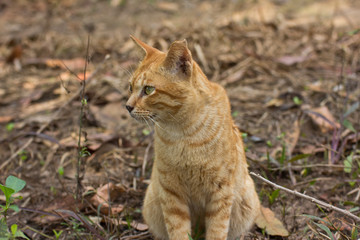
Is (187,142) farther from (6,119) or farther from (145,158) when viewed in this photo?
(6,119)

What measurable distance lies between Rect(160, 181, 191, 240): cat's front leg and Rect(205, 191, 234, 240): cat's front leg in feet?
0.64

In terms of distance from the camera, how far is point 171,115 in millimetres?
2738

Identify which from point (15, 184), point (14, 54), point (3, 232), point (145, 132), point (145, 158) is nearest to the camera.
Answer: point (3, 232)

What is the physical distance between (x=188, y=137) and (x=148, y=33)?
4312 millimetres

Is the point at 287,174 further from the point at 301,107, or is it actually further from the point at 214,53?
the point at 214,53

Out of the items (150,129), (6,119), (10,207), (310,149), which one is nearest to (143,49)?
(150,129)

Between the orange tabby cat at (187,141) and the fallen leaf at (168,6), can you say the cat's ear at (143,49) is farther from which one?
the fallen leaf at (168,6)

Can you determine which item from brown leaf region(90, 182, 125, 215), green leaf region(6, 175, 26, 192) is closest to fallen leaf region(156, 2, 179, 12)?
brown leaf region(90, 182, 125, 215)

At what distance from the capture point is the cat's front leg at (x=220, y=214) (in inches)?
112

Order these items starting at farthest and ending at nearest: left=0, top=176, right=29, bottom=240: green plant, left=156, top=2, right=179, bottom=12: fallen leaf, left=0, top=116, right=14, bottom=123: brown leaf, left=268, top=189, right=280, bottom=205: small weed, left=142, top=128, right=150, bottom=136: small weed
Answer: left=156, top=2, right=179, bottom=12: fallen leaf < left=0, top=116, right=14, bottom=123: brown leaf < left=142, top=128, right=150, bottom=136: small weed < left=268, top=189, right=280, bottom=205: small weed < left=0, top=176, right=29, bottom=240: green plant

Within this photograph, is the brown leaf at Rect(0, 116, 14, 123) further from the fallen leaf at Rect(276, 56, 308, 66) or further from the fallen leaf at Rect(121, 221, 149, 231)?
the fallen leaf at Rect(276, 56, 308, 66)

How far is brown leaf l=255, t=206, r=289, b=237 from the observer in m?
3.03

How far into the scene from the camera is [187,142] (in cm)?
281

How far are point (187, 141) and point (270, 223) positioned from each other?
0.98 meters
